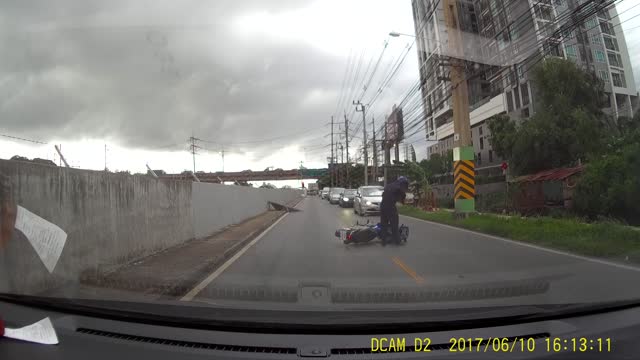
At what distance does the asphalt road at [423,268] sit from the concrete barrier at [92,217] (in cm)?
180

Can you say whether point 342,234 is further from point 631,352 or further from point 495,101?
point 495,101

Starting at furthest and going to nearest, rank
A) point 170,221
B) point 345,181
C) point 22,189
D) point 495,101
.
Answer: point 345,181 < point 495,101 < point 170,221 < point 22,189

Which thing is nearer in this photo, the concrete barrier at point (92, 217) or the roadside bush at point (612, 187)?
the concrete barrier at point (92, 217)

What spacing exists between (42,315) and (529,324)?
3491 mm

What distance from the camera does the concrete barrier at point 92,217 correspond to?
5.74m

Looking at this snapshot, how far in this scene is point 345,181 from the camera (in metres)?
90.9

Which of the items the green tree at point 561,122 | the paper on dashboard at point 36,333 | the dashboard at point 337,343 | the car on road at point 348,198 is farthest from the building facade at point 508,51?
the paper on dashboard at point 36,333

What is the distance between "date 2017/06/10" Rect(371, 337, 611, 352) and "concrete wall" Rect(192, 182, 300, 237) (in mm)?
11771

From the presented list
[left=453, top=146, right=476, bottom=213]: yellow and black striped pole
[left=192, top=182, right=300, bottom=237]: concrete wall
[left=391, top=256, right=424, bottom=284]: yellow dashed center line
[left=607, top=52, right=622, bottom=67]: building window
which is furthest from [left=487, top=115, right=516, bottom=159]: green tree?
[left=607, top=52, right=622, bottom=67]: building window

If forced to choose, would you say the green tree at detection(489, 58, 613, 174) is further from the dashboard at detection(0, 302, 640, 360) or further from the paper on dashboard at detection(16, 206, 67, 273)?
the paper on dashboard at detection(16, 206, 67, 273)

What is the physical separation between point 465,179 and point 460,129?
2127 mm

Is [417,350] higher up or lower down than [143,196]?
lower down

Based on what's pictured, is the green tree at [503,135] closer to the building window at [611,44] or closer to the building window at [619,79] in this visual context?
the building window at [611,44]

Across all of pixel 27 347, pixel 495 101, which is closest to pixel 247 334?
pixel 27 347
